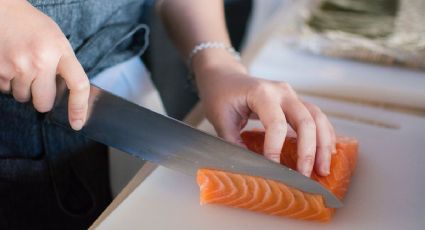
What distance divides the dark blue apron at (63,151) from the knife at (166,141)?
0.09 metres

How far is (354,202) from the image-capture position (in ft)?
2.46

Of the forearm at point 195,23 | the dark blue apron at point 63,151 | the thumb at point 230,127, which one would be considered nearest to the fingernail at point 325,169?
the thumb at point 230,127

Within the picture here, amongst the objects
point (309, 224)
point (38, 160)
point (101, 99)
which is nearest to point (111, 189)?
point (38, 160)

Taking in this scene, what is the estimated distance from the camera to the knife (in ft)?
2.31

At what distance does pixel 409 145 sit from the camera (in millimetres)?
861

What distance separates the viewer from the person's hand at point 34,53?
63 cm

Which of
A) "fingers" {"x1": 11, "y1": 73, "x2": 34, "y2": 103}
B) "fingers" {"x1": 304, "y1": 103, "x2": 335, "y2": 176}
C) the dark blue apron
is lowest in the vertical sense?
the dark blue apron

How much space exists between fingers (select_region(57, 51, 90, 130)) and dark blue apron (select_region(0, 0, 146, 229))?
16 centimetres

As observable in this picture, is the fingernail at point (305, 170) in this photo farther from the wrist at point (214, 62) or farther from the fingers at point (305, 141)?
the wrist at point (214, 62)

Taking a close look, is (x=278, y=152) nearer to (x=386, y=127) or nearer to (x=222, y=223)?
(x=222, y=223)

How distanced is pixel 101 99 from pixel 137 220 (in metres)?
0.17

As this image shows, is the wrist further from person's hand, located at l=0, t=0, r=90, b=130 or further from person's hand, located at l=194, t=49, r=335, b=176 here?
person's hand, located at l=0, t=0, r=90, b=130

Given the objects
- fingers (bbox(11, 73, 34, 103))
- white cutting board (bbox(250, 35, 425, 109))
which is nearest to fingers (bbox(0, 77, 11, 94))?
fingers (bbox(11, 73, 34, 103))

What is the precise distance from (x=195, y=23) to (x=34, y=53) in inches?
15.5
